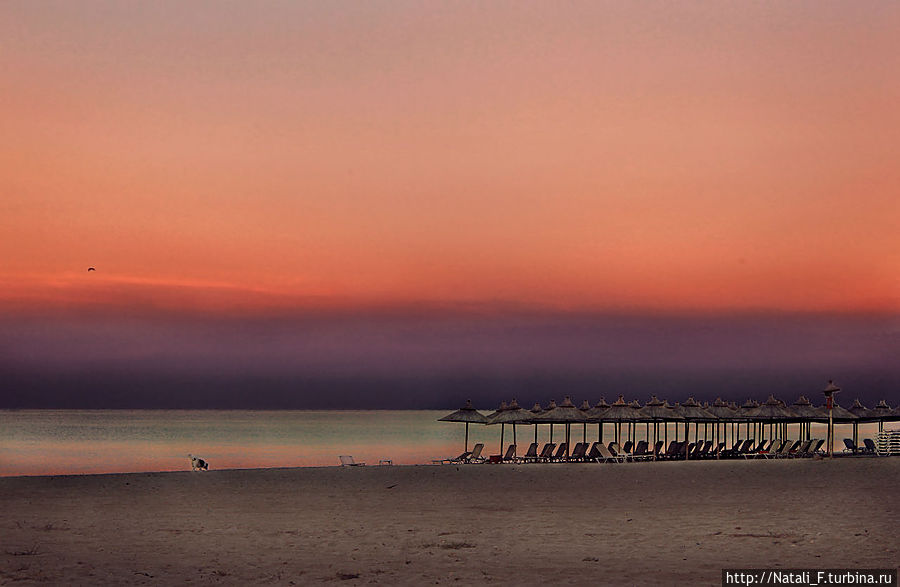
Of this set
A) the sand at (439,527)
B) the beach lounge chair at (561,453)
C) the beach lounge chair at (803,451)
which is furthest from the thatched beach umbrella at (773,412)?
the sand at (439,527)

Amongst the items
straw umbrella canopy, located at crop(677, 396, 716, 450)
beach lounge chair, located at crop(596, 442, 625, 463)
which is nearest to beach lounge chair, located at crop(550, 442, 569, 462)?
beach lounge chair, located at crop(596, 442, 625, 463)

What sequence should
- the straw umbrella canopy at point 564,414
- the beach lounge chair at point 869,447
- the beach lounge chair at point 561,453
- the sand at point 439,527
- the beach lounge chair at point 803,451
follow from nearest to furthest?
the sand at point 439,527 → the beach lounge chair at point 561,453 → the beach lounge chair at point 803,451 → the straw umbrella canopy at point 564,414 → the beach lounge chair at point 869,447

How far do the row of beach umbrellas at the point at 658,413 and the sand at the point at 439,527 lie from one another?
8.52 metres

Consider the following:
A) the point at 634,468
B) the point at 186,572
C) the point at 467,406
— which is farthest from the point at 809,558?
the point at 467,406

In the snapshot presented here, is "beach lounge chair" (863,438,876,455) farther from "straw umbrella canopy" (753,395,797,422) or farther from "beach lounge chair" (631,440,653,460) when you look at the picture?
"beach lounge chair" (631,440,653,460)

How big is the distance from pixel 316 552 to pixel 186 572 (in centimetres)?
164

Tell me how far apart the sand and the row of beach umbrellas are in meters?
8.52

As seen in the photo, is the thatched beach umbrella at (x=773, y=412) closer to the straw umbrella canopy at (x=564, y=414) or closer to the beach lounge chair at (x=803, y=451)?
the beach lounge chair at (x=803, y=451)

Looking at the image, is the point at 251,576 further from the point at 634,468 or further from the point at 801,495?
the point at 634,468

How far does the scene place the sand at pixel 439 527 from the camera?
29.8 ft

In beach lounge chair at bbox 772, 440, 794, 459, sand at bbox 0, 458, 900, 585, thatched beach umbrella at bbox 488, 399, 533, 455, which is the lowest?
sand at bbox 0, 458, 900, 585

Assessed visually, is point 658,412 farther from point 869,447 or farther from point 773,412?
point 869,447

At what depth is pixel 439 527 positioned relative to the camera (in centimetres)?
Result: 1229

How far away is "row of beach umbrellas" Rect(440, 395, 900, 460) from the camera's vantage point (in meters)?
28.9
